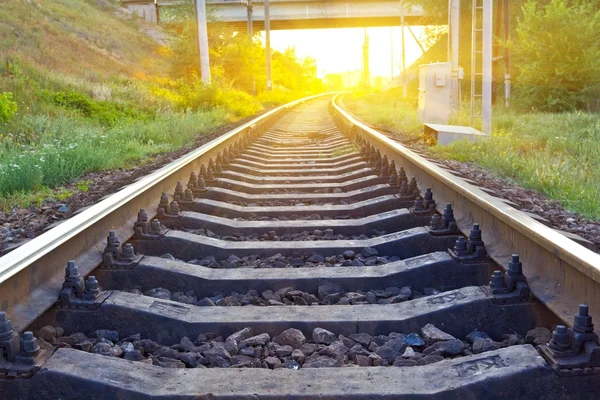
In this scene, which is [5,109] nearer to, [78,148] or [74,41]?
[78,148]

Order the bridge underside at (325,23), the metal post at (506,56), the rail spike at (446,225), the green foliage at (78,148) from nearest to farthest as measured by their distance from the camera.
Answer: the rail spike at (446,225) → the green foliage at (78,148) → the metal post at (506,56) → the bridge underside at (325,23)

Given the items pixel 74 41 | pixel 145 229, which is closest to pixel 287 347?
pixel 145 229

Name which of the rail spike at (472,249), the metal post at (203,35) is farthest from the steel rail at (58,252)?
the metal post at (203,35)

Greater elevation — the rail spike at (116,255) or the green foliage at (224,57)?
the green foliage at (224,57)

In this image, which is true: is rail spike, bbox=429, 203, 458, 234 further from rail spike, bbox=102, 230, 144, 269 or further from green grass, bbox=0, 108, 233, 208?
green grass, bbox=0, 108, 233, 208

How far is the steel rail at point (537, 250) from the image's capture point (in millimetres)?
2602

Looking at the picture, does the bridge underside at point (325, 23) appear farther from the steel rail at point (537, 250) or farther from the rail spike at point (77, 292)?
the rail spike at point (77, 292)

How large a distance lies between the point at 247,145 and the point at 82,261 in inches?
276

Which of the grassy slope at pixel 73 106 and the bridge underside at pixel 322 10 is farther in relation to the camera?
the bridge underside at pixel 322 10

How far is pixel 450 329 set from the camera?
2961mm

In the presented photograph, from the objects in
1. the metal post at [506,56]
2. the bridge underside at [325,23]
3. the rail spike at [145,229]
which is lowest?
the rail spike at [145,229]

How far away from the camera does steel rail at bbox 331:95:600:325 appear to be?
260cm

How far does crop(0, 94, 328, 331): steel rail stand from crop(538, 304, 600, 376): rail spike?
1.92 metres

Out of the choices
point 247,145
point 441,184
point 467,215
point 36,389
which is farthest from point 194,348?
point 247,145
